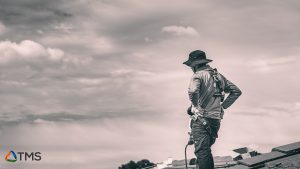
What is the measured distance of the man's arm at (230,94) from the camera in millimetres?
8406

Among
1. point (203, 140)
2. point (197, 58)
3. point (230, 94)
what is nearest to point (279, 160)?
point (230, 94)

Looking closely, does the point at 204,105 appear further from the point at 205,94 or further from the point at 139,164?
the point at 139,164

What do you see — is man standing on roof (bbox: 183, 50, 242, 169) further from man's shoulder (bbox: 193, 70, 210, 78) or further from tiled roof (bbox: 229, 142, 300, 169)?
tiled roof (bbox: 229, 142, 300, 169)

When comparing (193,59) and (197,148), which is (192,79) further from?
(197,148)

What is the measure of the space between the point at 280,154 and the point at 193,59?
2.90m

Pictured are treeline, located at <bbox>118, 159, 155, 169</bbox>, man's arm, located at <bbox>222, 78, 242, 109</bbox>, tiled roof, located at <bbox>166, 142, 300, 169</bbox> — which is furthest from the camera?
treeline, located at <bbox>118, 159, 155, 169</bbox>

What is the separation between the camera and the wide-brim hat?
792cm

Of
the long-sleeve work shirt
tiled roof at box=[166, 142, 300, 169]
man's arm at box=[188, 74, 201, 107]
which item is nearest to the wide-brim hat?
the long-sleeve work shirt

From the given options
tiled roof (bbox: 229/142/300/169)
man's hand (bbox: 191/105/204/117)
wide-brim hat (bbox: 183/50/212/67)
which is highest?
wide-brim hat (bbox: 183/50/212/67)

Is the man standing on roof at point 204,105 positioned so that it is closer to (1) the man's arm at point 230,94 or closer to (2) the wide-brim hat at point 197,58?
(2) the wide-brim hat at point 197,58

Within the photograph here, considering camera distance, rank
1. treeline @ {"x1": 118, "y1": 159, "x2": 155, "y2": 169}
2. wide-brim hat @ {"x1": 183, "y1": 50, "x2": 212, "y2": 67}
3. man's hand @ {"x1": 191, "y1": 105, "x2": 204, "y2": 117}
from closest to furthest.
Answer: man's hand @ {"x1": 191, "y1": 105, "x2": 204, "y2": 117} → wide-brim hat @ {"x1": 183, "y1": 50, "x2": 212, "y2": 67} → treeline @ {"x1": 118, "y1": 159, "x2": 155, "y2": 169}

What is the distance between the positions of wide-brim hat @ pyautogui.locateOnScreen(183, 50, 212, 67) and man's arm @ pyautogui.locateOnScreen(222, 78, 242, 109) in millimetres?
734

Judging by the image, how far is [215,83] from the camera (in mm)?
7922

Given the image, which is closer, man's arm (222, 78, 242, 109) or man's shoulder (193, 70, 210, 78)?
man's shoulder (193, 70, 210, 78)
